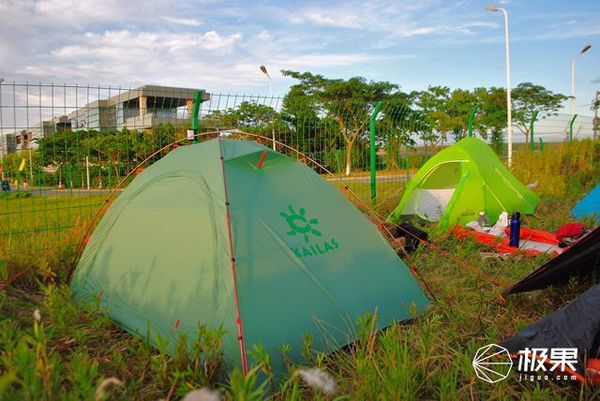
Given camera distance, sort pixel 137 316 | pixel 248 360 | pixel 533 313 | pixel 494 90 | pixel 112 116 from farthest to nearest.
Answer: pixel 494 90 → pixel 112 116 → pixel 533 313 → pixel 137 316 → pixel 248 360

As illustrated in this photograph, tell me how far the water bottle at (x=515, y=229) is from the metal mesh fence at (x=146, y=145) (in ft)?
6.84

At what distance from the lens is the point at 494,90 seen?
31.8 meters

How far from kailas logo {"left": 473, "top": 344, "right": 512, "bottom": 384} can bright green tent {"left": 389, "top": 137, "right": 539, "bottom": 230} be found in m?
3.60

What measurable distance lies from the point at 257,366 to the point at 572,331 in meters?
1.42

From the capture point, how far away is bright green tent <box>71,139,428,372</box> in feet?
7.86

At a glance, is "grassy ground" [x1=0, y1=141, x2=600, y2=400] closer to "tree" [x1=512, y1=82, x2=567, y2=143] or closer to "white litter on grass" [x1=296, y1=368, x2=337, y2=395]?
"white litter on grass" [x1=296, y1=368, x2=337, y2=395]

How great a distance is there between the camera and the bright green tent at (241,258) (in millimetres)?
2396

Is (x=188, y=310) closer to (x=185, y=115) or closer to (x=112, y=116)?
(x=185, y=115)

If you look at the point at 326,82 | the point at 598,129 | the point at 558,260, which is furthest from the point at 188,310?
the point at 326,82

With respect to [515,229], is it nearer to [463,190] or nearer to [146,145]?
[463,190]

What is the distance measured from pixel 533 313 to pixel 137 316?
2.56 m

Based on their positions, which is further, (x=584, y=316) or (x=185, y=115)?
(x=185, y=115)

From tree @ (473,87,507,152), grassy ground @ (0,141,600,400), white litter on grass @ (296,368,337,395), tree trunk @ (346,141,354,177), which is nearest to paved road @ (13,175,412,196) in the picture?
tree trunk @ (346,141,354,177)

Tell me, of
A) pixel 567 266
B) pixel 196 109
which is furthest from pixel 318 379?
pixel 196 109
